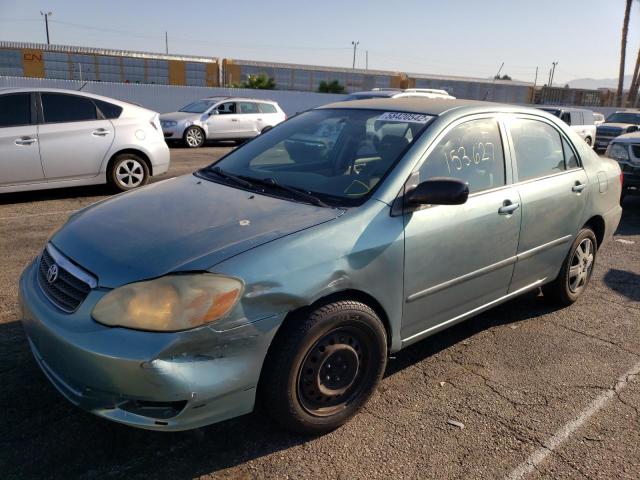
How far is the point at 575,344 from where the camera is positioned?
3906mm

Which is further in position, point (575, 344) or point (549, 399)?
point (575, 344)

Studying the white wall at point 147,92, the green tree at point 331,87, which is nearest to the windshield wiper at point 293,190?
the white wall at point 147,92

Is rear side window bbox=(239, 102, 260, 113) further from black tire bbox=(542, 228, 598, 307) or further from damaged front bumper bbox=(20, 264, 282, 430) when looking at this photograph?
damaged front bumper bbox=(20, 264, 282, 430)

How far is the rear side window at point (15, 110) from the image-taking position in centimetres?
700

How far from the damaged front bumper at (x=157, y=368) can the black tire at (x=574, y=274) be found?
9.47ft

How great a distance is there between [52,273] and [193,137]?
13941 mm

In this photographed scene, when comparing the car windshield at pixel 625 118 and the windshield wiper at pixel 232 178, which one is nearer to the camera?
the windshield wiper at pixel 232 178

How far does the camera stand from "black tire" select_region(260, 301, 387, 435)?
8.04 ft

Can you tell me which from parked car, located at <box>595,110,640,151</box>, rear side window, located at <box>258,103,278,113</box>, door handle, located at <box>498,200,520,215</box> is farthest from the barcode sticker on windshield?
parked car, located at <box>595,110,640,151</box>

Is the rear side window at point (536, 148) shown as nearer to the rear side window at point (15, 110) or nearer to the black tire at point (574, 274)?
the black tire at point (574, 274)

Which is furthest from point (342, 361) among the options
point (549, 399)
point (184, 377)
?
point (549, 399)

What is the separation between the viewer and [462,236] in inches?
125

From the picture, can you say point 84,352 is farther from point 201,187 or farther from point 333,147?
point 333,147

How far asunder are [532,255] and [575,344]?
2.47 feet
